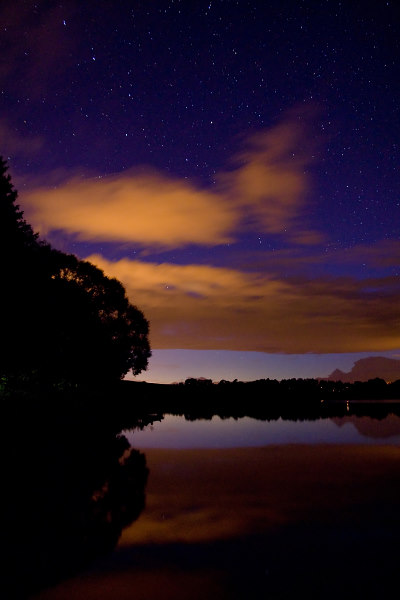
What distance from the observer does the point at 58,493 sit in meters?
10.6

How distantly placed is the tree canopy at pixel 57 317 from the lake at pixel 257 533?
578 inches

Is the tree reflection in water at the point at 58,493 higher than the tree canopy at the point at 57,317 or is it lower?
lower

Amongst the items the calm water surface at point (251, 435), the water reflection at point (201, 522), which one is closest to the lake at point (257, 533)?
the water reflection at point (201, 522)

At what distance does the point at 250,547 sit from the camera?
23.0 ft

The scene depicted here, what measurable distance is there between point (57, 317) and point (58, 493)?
22846 millimetres

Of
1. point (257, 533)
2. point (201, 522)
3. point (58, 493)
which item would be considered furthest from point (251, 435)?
point (257, 533)

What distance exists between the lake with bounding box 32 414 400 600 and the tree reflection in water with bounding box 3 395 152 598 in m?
0.37

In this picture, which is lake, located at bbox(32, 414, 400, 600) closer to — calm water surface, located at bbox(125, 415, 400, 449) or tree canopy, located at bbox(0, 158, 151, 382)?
calm water surface, located at bbox(125, 415, 400, 449)

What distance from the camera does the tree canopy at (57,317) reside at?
27.3m

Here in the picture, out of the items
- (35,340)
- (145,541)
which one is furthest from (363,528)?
(35,340)

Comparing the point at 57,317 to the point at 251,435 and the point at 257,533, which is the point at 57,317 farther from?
the point at 257,533

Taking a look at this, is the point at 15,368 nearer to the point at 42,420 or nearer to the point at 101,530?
the point at 42,420

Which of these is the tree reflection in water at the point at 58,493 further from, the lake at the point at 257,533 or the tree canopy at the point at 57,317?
the tree canopy at the point at 57,317

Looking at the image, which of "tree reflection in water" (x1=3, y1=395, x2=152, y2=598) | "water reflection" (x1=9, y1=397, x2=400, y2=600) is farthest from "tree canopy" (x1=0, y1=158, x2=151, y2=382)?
"water reflection" (x1=9, y1=397, x2=400, y2=600)
